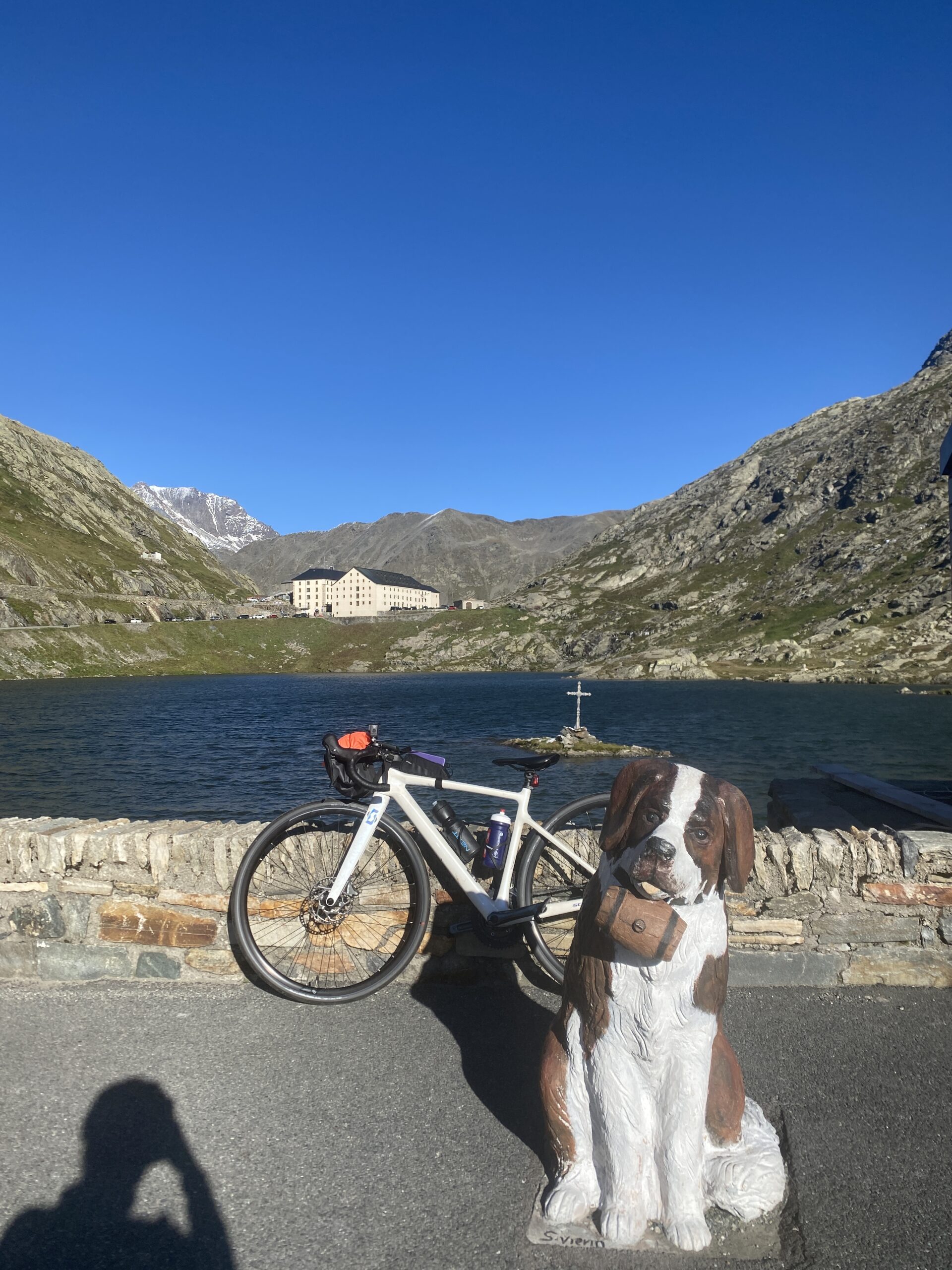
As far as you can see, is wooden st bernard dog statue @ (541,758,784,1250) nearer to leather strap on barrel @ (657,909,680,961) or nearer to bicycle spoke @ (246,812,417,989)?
leather strap on barrel @ (657,909,680,961)

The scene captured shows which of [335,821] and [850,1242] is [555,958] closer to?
[335,821]

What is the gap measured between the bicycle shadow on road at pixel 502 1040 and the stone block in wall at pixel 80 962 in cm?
268

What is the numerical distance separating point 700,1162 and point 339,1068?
2.73 metres

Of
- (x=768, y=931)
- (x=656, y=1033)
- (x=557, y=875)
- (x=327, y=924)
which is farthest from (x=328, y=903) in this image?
(x=768, y=931)

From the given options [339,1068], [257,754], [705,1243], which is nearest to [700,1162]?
[705,1243]

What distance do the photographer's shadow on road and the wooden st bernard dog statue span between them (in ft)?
6.11

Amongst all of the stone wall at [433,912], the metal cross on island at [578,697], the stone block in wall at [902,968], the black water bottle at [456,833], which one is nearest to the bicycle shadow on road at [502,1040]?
the stone wall at [433,912]

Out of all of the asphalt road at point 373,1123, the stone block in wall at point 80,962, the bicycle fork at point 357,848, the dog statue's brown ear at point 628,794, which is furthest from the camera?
the stone block in wall at point 80,962

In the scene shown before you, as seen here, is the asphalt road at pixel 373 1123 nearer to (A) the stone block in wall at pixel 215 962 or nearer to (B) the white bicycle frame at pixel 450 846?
(A) the stone block in wall at pixel 215 962

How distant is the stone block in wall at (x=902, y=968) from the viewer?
6.68 m

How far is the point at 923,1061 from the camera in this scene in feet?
18.5

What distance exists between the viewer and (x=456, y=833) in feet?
22.7

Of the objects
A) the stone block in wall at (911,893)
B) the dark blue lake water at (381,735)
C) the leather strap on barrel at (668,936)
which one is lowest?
the dark blue lake water at (381,735)

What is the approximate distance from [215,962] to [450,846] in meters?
2.39
